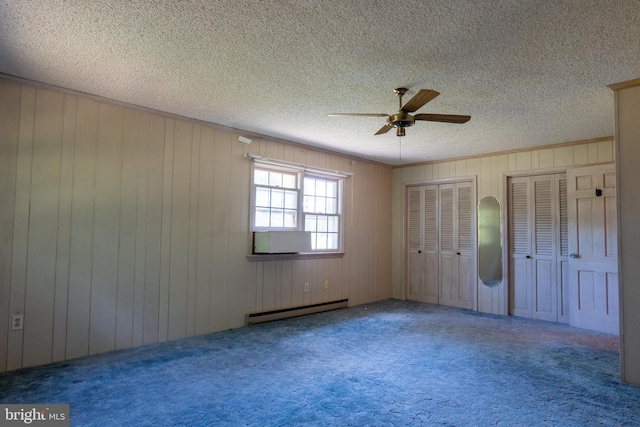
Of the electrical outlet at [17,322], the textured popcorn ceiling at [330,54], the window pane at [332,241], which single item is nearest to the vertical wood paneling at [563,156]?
the textured popcorn ceiling at [330,54]

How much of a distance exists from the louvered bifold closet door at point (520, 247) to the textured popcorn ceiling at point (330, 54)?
1.47 metres

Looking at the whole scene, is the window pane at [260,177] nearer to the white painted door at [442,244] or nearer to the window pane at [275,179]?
the window pane at [275,179]

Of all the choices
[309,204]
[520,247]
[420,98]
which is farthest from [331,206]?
[420,98]

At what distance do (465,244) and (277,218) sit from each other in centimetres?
300

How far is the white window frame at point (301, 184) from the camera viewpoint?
4.54 metres

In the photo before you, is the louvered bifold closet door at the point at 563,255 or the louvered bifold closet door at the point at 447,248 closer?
the louvered bifold closet door at the point at 563,255

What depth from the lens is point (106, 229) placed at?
3.39 metres

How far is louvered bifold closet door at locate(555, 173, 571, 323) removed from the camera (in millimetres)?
4773

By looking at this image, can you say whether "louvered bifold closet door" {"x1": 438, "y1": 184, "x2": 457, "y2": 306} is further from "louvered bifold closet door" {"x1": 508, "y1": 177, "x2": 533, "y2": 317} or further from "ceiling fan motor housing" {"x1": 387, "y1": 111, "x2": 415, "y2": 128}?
"ceiling fan motor housing" {"x1": 387, "y1": 111, "x2": 415, "y2": 128}

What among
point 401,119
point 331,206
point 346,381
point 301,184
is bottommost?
point 346,381

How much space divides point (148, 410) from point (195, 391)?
343mm

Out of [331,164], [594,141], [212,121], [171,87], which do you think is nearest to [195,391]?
[171,87]

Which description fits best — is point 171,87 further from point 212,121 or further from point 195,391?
point 195,391

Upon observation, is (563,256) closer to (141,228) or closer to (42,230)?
(141,228)
